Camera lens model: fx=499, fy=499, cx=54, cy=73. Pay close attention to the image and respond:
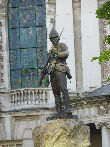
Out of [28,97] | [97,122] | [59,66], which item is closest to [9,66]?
[28,97]

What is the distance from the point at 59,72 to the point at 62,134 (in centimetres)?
204

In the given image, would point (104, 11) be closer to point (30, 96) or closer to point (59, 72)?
point (59, 72)

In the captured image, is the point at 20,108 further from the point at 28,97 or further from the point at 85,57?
the point at 85,57

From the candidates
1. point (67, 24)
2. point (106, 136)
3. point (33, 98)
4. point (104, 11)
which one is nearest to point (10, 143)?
point (33, 98)

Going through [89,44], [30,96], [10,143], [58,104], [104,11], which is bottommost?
[10,143]

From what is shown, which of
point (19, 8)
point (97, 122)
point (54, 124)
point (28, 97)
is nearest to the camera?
point (54, 124)

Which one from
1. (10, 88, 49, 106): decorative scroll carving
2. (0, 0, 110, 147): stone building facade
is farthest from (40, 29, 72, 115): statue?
(10, 88, 49, 106): decorative scroll carving

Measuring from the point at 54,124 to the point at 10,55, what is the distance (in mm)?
13779

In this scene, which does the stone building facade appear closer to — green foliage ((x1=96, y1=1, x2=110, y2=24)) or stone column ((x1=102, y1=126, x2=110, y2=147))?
stone column ((x1=102, y1=126, x2=110, y2=147))

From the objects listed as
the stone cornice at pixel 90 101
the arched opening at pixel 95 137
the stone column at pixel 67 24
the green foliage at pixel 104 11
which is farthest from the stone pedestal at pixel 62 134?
the stone column at pixel 67 24

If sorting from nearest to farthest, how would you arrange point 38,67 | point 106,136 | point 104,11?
point 104,11 < point 106,136 < point 38,67

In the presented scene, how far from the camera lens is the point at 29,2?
29422mm

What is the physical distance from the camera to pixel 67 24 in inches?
1122

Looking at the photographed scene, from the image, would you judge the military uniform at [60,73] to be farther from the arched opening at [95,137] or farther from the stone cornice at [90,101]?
the arched opening at [95,137]
